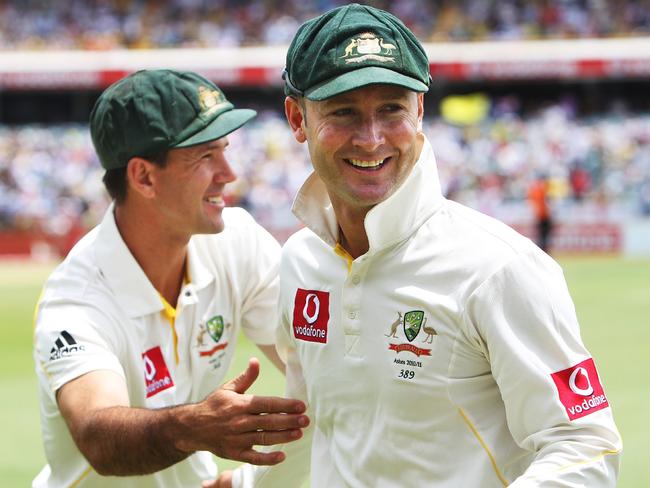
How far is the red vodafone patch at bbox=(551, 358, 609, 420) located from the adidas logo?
6.32ft

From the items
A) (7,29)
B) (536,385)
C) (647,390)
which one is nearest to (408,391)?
(536,385)

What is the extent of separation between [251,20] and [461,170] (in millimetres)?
10145

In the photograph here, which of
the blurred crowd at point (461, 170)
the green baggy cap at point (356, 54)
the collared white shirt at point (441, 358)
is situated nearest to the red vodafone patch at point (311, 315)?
the collared white shirt at point (441, 358)

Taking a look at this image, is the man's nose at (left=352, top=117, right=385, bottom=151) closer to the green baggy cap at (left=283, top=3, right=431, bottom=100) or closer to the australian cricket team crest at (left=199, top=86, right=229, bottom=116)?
the green baggy cap at (left=283, top=3, right=431, bottom=100)

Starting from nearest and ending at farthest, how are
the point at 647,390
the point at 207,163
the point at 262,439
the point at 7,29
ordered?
1. the point at 262,439
2. the point at 207,163
3. the point at 647,390
4. the point at 7,29

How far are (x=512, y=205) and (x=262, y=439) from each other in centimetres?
2270

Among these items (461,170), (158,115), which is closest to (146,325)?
(158,115)

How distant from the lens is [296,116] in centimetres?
301

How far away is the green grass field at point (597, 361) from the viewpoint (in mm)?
7500

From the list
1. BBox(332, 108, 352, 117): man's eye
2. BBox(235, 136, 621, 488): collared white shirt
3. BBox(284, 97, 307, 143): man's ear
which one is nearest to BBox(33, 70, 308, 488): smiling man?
BBox(235, 136, 621, 488): collared white shirt

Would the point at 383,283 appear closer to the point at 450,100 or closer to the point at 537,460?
the point at 537,460

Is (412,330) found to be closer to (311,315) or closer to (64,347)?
(311,315)

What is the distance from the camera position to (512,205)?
82.4 feet

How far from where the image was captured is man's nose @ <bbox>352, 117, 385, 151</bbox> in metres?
2.67
